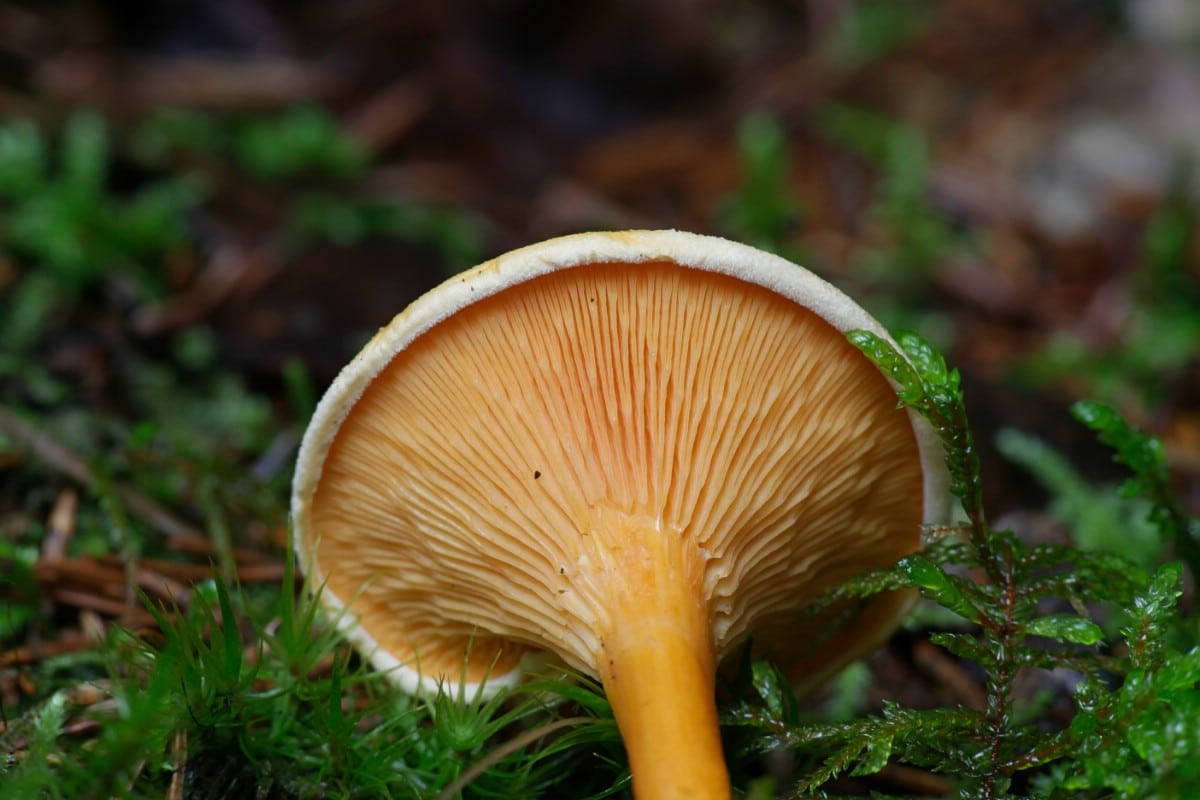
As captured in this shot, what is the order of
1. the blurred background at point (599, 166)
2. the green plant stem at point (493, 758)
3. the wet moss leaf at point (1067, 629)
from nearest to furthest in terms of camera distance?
the green plant stem at point (493, 758), the wet moss leaf at point (1067, 629), the blurred background at point (599, 166)

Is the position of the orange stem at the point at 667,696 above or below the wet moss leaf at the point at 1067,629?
below

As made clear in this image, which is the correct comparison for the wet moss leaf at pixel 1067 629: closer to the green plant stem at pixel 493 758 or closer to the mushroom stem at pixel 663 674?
the mushroom stem at pixel 663 674

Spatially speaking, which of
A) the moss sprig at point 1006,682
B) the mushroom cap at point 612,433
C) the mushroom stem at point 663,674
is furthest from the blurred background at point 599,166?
the mushroom stem at point 663,674

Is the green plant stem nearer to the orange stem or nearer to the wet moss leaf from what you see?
the orange stem

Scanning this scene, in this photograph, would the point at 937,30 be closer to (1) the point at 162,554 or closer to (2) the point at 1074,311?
(2) the point at 1074,311

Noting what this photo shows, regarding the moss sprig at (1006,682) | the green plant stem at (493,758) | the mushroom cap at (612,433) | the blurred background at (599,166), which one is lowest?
the green plant stem at (493,758)

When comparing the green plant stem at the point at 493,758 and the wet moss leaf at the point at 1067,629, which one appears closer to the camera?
the green plant stem at the point at 493,758

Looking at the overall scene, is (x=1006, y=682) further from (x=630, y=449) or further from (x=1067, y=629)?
(x=630, y=449)
